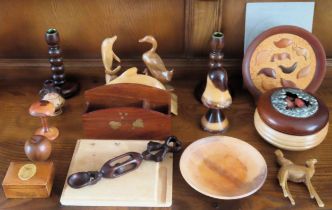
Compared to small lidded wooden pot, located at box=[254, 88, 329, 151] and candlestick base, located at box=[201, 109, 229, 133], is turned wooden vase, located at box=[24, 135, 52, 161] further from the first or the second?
small lidded wooden pot, located at box=[254, 88, 329, 151]

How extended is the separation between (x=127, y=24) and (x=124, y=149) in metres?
0.34

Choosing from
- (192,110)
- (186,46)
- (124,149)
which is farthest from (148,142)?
(186,46)

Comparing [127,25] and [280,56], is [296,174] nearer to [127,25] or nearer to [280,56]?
[280,56]

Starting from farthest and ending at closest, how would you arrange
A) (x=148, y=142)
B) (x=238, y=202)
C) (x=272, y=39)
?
(x=272, y=39), (x=148, y=142), (x=238, y=202)

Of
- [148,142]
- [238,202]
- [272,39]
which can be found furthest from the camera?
[272,39]

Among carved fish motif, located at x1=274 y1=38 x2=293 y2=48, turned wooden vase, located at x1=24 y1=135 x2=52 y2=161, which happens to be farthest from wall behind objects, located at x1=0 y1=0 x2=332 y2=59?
turned wooden vase, located at x1=24 y1=135 x2=52 y2=161

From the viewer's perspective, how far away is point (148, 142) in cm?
88

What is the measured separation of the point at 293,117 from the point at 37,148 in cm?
51

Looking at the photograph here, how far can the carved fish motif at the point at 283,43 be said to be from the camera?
0.98 metres

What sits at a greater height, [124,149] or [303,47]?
[303,47]

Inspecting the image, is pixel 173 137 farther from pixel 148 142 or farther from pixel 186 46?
pixel 186 46

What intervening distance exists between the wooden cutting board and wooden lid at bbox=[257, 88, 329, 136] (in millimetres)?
215

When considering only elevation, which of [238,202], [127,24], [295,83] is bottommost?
[238,202]

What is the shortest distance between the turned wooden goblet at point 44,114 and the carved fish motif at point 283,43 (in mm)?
523
